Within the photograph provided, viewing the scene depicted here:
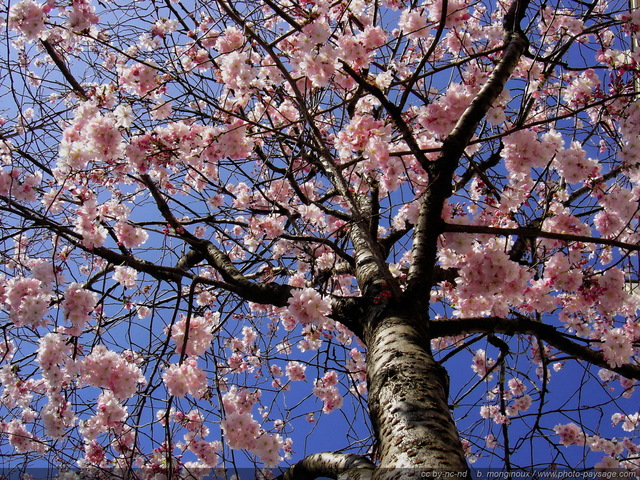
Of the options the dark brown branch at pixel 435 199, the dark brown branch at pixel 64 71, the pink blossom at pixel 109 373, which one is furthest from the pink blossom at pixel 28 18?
the dark brown branch at pixel 435 199

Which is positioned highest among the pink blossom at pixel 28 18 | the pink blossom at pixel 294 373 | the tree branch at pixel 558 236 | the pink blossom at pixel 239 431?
the pink blossom at pixel 28 18

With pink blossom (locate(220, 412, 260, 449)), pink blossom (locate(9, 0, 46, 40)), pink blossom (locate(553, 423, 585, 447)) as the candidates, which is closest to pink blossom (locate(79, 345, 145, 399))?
pink blossom (locate(220, 412, 260, 449))

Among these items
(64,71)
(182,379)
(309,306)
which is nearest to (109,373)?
(182,379)

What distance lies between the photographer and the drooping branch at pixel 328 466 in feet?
5.53

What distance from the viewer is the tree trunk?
1.26 metres

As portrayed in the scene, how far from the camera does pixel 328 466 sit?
1887 millimetres

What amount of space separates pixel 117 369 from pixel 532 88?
11.4 feet

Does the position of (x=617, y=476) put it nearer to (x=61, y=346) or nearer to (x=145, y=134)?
(x=61, y=346)

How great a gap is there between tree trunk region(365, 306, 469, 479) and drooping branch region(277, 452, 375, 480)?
0.80ft

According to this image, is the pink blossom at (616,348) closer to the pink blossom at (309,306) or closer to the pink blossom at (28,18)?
the pink blossom at (309,306)

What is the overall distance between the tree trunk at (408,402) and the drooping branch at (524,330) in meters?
0.33

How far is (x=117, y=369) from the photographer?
7.32 ft

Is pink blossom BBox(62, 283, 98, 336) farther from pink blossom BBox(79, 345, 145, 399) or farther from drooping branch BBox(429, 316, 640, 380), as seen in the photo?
drooping branch BBox(429, 316, 640, 380)

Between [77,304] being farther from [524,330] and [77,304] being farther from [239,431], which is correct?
[524,330]
